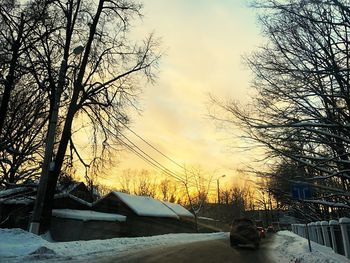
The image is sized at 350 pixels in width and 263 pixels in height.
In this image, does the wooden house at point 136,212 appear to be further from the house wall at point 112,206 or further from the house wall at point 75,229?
the house wall at point 75,229

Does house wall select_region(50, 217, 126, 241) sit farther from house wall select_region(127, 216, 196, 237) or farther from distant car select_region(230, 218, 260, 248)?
distant car select_region(230, 218, 260, 248)

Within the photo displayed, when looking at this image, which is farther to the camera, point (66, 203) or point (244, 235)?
point (66, 203)

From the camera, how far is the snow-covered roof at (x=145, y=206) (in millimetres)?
47406

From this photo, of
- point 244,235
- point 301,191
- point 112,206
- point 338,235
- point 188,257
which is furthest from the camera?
point 112,206

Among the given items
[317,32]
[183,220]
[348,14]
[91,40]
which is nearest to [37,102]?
[91,40]

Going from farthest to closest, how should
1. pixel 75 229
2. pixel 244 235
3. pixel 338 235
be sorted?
pixel 75 229 → pixel 244 235 → pixel 338 235

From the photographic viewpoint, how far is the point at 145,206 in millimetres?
50875

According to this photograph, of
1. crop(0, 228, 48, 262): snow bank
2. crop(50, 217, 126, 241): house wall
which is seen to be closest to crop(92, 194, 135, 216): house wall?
crop(50, 217, 126, 241): house wall

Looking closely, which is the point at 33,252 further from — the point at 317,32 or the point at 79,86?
the point at 79,86

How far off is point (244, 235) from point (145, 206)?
2504cm

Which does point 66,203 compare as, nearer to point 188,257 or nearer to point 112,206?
point 112,206

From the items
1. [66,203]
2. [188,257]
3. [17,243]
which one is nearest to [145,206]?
[66,203]

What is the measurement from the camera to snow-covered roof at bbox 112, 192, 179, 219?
1866 inches

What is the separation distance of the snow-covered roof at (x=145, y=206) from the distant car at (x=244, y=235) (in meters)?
20.3
